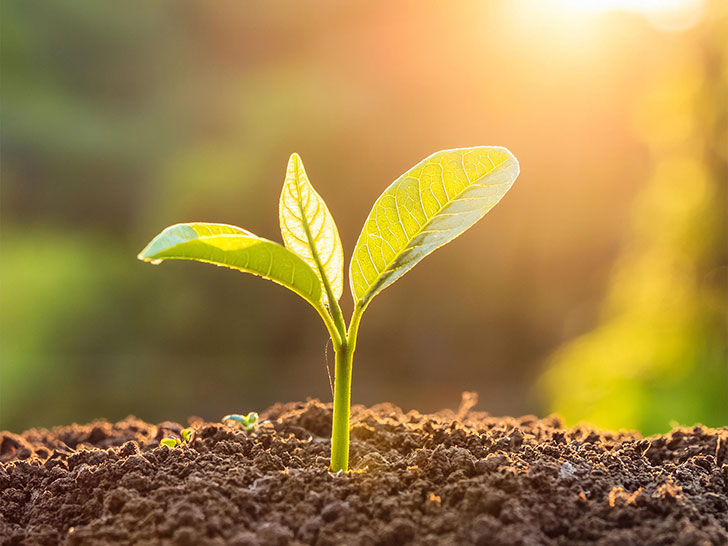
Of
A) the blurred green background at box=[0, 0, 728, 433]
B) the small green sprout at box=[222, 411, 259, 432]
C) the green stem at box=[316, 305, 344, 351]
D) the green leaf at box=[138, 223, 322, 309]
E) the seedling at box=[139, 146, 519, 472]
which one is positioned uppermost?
the blurred green background at box=[0, 0, 728, 433]

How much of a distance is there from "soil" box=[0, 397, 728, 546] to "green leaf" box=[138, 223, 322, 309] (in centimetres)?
37

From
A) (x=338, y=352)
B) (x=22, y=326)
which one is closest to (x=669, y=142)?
(x=338, y=352)

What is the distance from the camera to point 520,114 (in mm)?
6176

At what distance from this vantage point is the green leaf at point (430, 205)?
3.97ft

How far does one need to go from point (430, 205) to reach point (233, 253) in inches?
15.4

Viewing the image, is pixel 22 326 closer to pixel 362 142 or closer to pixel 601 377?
pixel 362 142

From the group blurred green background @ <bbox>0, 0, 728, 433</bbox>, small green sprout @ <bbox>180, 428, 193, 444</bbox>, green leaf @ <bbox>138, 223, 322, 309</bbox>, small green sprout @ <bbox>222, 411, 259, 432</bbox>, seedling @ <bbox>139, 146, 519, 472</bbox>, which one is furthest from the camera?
blurred green background @ <bbox>0, 0, 728, 433</bbox>

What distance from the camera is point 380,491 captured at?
1.12m

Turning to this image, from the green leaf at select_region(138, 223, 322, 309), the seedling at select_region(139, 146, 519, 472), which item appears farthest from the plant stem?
the green leaf at select_region(138, 223, 322, 309)

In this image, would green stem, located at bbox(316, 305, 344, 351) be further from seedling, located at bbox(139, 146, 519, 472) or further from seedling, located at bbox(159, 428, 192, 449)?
seedling, located at bbox(159, 428, 192, 449)

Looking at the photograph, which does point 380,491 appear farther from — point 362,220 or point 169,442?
point 362,220

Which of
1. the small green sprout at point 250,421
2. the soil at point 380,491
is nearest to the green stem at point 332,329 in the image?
the soil at point 380,491

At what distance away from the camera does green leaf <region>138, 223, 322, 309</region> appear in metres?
1.01

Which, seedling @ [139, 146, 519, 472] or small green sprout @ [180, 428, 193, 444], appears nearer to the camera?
seedling @ [139, 146, 519, 472]
